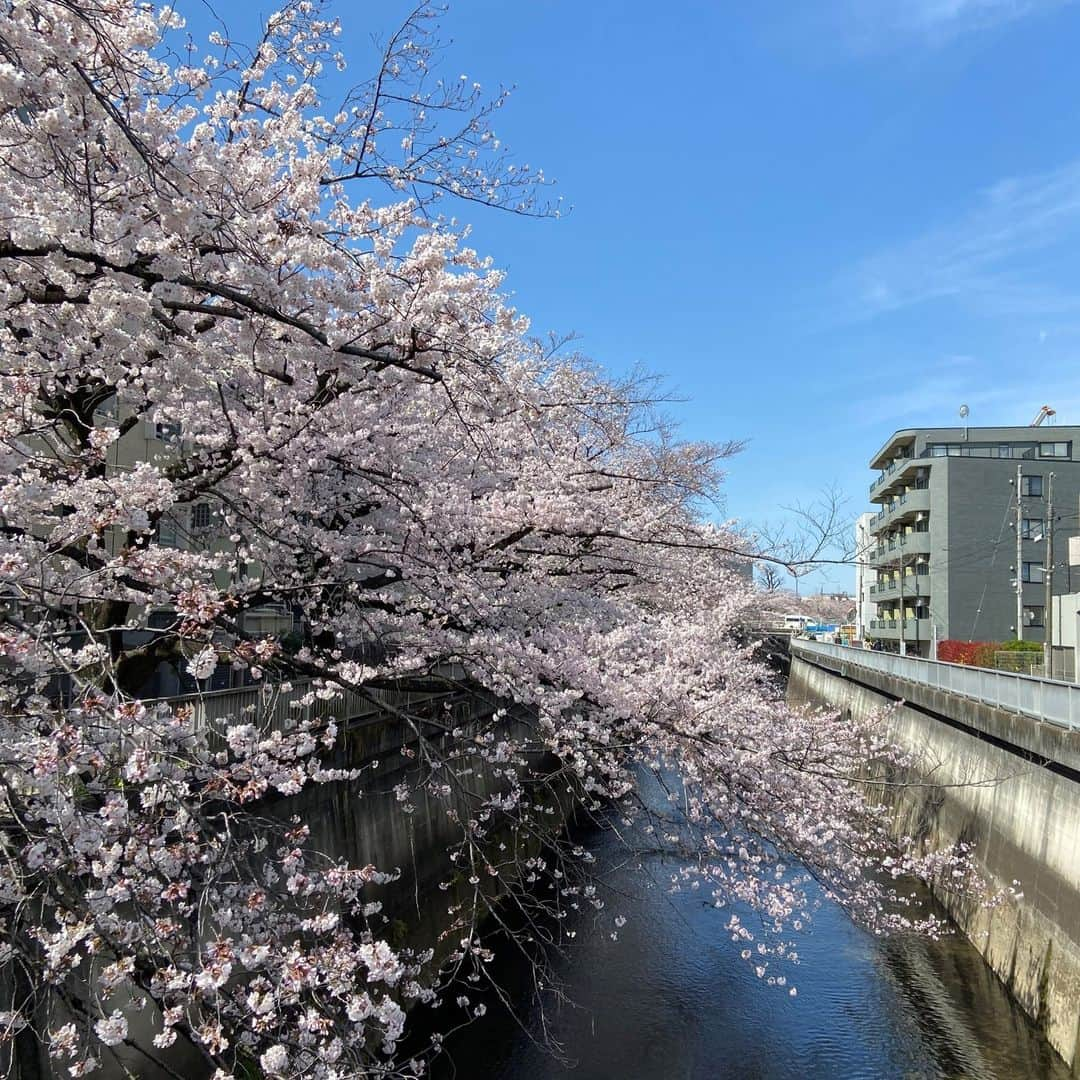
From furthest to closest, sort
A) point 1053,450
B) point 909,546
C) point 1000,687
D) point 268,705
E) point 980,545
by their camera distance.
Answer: point 1053,450
point 909,546
point 980,545
point 1000,687
point 268,705

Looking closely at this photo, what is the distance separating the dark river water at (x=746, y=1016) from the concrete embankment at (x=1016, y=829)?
1.74ft

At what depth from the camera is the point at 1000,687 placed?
1545cm

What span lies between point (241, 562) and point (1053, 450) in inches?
2130

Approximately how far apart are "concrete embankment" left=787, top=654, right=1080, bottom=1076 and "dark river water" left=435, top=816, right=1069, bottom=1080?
53 centimetres

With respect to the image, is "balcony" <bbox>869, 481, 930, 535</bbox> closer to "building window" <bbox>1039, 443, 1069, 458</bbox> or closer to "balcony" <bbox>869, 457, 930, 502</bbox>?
"balcony" <bbox>869, 457, 930, 502</bbox>

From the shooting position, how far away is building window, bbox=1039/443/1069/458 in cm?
5116

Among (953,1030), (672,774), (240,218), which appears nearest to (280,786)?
(240,218)

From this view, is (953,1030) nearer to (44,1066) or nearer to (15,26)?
(44,1066)

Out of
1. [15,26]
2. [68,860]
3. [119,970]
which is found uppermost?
[15,26]

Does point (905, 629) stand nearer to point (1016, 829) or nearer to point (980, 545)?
point (980, 545)

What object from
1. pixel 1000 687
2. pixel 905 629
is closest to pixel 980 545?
pixel 905 629

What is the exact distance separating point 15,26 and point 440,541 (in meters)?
5.06

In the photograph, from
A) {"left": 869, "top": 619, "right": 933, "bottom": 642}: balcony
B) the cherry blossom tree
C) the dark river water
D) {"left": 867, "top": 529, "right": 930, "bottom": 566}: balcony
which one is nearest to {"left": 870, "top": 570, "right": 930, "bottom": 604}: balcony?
{"left": 867, "top": 529, "right": 930, "bottom": 566}: balcony

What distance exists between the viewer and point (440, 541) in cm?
838
